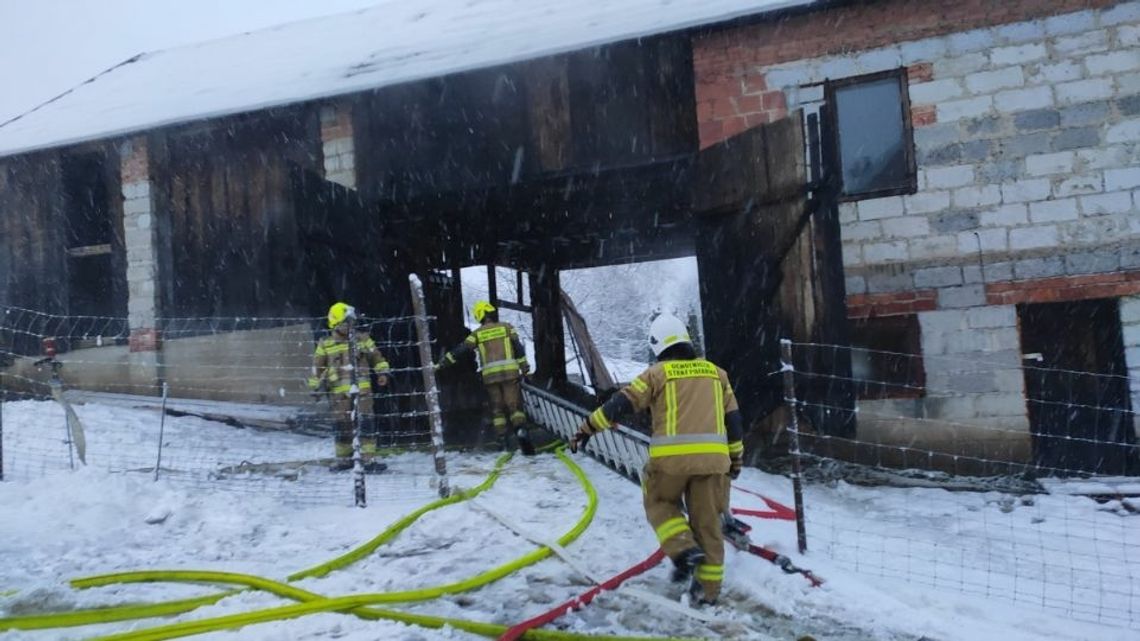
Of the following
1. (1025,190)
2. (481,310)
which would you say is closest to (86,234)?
(481,310)

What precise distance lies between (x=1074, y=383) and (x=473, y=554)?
6756mm

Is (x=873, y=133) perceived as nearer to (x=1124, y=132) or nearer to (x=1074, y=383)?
(x=1124, y=132)

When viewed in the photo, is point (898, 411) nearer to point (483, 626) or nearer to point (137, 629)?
point (483, 626)

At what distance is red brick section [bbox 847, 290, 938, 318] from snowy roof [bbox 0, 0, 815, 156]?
3.16 m

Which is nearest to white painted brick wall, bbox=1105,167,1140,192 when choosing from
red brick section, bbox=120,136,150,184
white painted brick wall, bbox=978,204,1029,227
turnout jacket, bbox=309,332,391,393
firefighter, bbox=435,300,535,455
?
white painted brick wall, bbox=978,204,1029,227

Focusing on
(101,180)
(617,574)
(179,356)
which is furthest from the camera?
(101,180)

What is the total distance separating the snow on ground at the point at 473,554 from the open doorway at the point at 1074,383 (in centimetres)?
160

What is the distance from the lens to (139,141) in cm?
1075

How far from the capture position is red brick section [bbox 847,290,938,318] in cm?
773

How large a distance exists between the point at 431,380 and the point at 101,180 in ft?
29.2

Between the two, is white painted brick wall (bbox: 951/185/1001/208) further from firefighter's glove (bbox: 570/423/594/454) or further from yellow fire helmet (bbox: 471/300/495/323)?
firefighter's glove (bbox: 570/423/594/454)

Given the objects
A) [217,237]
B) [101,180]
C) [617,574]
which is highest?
[101,180]

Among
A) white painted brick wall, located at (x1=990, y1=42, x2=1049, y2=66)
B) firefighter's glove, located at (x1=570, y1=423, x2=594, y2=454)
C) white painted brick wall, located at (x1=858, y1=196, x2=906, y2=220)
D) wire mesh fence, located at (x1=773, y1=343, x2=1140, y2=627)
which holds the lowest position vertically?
wire mesh fence, located at (x1=773, y1=343, x2=1140, y2=627)

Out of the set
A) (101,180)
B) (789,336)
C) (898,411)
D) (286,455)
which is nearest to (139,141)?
(101,180)
